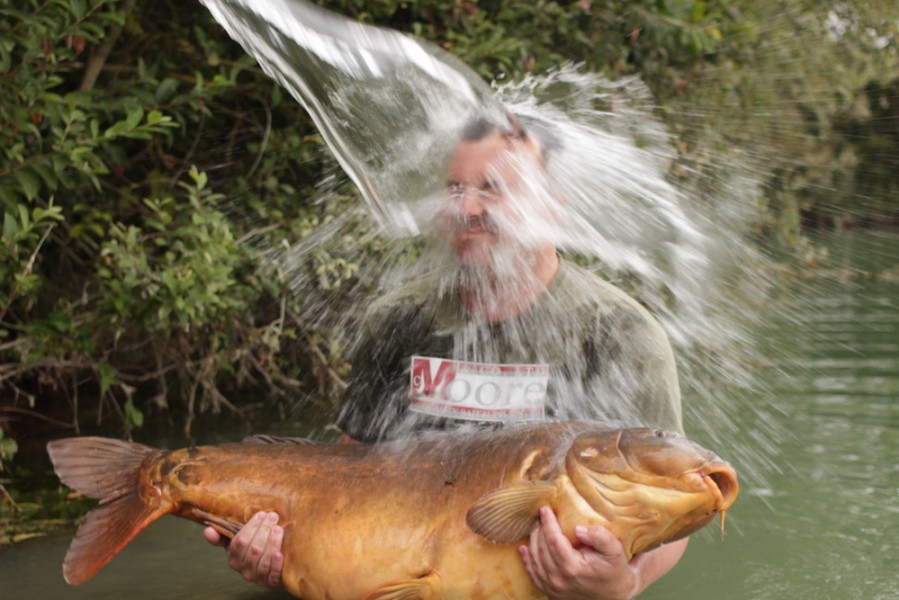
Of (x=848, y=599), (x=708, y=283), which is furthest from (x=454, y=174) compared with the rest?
(x=708, y=283)

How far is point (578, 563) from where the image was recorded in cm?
240

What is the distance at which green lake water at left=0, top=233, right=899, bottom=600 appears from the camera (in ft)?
11.5

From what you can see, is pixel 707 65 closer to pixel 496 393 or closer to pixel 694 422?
pixel 694 422

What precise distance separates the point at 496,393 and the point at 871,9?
26.3 feet

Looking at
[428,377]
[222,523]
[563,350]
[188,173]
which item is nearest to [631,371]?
[563,350]

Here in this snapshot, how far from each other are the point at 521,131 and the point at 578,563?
4.58ft

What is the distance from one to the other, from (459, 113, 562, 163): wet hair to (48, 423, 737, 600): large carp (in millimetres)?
909

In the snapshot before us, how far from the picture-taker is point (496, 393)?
2.98 meters

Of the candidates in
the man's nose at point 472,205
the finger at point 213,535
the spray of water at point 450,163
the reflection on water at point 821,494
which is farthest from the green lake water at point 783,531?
the man's nose at point 472,205

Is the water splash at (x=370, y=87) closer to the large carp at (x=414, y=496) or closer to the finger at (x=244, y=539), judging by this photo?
the large carp at (x=414, y=496)

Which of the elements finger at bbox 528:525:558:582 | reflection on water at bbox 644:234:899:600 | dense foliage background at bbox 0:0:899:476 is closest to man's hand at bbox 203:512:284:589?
finger at bbox 528:525:558:582

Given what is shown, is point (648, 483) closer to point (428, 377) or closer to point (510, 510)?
point (510, 510)

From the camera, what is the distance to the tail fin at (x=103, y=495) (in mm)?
2824

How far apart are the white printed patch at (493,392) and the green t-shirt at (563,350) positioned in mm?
34
